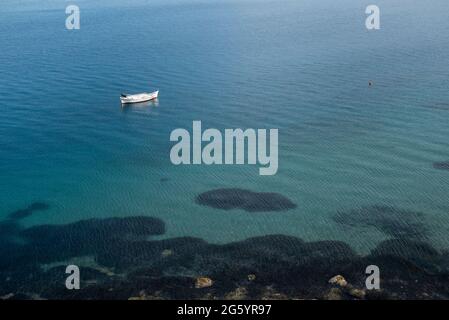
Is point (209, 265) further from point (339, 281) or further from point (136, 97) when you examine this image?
point (136, 97)

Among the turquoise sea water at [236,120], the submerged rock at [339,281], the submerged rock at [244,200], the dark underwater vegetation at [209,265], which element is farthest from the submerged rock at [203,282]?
the submerged rock at [244,200]

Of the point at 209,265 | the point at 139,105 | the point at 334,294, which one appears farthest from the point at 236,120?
the point at 334,294

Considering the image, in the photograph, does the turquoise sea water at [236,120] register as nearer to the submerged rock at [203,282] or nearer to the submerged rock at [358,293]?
the submerged rock at [358,293]

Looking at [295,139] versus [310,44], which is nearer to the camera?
[295,139]

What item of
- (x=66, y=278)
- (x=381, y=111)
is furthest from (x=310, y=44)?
(x=66, y=278)

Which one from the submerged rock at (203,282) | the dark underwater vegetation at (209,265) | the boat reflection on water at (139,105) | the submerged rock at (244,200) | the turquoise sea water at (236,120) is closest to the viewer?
the dark underwater vegetation at (209,265)
